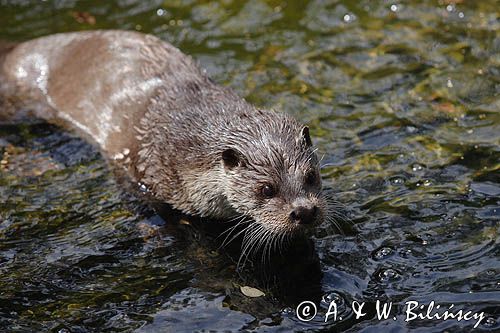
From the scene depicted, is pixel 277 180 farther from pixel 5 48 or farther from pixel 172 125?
pixel 5 48

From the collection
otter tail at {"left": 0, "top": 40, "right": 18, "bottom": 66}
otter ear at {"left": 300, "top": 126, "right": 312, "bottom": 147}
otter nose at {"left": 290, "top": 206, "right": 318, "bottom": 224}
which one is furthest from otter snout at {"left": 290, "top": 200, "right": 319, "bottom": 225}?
otter tail at {"left": 0, "top": 40, "right": 18, "bottom": 66}

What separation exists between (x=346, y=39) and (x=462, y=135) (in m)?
1.89

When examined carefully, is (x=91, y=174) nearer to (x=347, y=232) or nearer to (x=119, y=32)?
(x=119, y=32)

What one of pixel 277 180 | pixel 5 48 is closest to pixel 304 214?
pixel 277 180

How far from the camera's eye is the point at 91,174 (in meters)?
5.51

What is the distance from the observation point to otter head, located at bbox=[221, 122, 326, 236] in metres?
4.14

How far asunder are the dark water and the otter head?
32 centimetres

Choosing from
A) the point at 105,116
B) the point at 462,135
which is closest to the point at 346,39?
the point at 462,135

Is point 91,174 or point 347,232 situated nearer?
point 347,232

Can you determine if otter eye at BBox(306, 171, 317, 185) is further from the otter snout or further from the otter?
the otter snout

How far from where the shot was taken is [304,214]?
13.4 feet

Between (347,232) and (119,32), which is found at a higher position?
(119,32)

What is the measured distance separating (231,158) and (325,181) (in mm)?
854

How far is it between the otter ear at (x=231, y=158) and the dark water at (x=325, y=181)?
0.50 m
